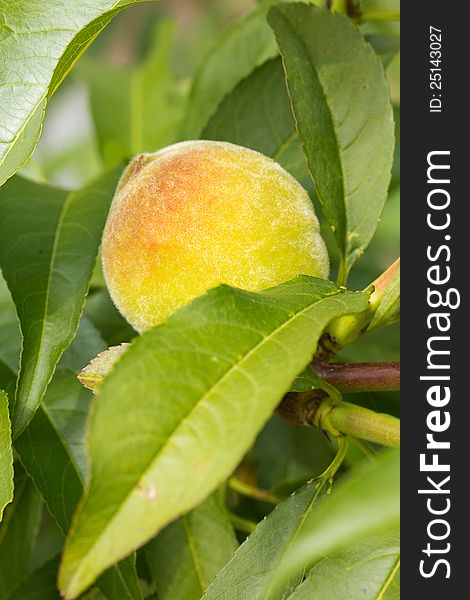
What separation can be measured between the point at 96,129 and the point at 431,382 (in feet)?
Result: 2.43

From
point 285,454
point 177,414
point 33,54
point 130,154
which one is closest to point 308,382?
point 177,414

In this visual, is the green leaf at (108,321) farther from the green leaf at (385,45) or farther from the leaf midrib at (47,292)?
the green leaf at (385,45)

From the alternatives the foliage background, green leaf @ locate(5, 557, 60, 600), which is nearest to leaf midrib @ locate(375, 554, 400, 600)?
the foliage background

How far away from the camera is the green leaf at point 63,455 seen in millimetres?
600

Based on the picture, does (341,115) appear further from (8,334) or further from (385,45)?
(8,334)

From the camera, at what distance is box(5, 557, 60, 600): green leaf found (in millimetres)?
729

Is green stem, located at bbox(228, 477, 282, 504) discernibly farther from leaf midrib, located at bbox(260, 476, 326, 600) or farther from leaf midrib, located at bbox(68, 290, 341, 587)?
leaf midrib, located at bbox(68, 290, 341, 587)

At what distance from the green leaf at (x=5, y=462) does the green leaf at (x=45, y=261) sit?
2cm

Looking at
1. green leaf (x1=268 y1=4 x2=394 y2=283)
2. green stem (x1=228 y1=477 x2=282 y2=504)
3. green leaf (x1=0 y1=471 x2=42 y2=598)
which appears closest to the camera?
green leaf (x1=268 y1=4 x2=394 y2=283)

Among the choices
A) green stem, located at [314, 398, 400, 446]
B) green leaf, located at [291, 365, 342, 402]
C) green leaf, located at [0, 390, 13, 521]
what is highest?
green leaf, located at [291, 365, 342, 402]

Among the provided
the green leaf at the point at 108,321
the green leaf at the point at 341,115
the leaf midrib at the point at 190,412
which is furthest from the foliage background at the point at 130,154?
the leaf midrib at the point at 190,412

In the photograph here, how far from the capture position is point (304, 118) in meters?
0.64

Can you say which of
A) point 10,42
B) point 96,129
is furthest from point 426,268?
point 96,129

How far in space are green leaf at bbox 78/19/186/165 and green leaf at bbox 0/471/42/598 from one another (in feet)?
1.60
